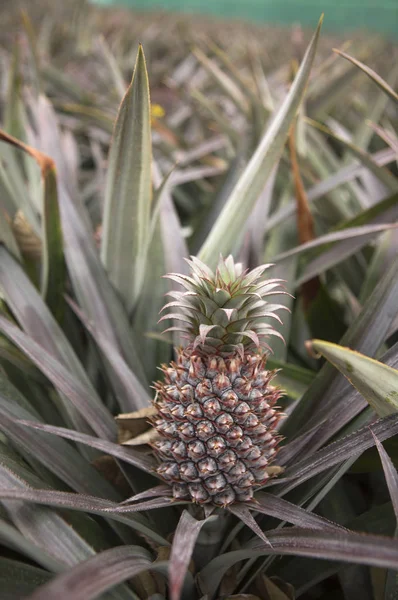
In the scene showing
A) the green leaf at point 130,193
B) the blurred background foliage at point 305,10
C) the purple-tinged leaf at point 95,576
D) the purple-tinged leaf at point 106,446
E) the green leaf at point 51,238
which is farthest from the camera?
the blurred background foliage at point 305,10

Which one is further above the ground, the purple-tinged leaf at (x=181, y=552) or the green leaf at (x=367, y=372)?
the green leaf at (x=367, y=372)

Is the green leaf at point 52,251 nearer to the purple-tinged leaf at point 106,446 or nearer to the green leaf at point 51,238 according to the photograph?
the green leaf at point 51,238

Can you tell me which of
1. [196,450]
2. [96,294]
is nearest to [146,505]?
[196,450]

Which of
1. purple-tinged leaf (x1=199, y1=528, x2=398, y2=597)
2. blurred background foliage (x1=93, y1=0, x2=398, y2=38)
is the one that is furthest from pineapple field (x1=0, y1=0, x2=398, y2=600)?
blurred background foliage (x1=93, y1=0, x2=398, y2=38)

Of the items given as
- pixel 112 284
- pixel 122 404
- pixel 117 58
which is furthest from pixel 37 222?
pixel 117 58

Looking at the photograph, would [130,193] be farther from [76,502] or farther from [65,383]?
[76,502]

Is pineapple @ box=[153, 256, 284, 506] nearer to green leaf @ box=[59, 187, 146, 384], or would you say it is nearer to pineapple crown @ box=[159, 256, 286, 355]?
pineapple crown @ box=[159, 256, 286, 355]

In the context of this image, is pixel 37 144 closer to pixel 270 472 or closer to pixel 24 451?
pixel 24 451

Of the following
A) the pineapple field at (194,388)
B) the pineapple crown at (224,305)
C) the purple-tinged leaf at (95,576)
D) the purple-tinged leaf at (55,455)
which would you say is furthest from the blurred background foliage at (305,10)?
the purple-tinged leaf at (95,576)
